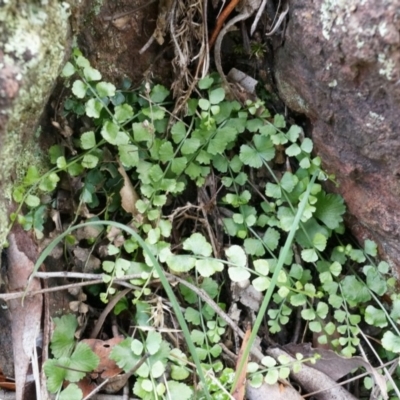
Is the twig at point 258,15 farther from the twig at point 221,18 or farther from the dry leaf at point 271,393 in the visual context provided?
the dry leaf at point 271,393

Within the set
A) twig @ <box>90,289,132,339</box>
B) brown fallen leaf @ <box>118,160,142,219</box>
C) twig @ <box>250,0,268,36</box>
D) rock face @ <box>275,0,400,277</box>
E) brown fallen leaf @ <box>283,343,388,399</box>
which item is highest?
twig @ <box>250,0,268,36</box>

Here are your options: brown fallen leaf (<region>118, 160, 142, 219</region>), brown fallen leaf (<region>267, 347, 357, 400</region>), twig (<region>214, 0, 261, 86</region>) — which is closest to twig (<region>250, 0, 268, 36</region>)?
twig (<region>214, 0, 261, 86</region>)

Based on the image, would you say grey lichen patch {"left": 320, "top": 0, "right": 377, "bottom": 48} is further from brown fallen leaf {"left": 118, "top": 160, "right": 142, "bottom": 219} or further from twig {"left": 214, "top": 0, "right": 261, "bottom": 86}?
brown fallen leaf {"left": 118, "top": 160, "right": 142, "bottom": 219}

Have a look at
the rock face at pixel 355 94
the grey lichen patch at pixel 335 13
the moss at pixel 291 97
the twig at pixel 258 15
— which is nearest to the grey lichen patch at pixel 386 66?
the rock face at pixel 355 94

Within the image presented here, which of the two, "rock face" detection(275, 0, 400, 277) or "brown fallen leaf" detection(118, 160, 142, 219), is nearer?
"rock face" detection(275, 0, 400, 277)

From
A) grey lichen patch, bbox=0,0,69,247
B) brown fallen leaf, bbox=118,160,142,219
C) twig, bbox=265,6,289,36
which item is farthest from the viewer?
brown fallen leaf, bbox=118,160,142,219

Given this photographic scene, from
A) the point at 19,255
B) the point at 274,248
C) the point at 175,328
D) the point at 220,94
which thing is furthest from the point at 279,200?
the point at 19,255

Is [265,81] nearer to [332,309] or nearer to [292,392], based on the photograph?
[332,309]
